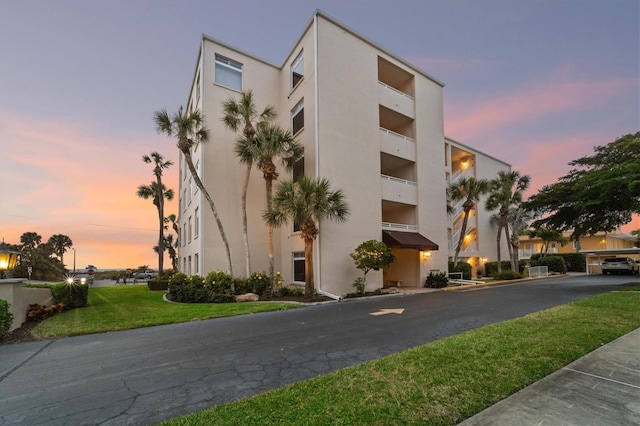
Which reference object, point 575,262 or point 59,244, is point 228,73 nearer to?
point 575,262

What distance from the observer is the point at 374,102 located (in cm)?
1873

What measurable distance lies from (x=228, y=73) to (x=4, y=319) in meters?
16.7

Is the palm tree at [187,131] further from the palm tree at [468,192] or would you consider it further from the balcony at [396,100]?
the palm tree at [468,192]

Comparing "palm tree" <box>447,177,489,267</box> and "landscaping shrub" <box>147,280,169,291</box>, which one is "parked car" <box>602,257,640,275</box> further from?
"landscaping shrub" <box>147,280,169,291</box>

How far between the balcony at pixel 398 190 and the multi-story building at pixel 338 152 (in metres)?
0.07

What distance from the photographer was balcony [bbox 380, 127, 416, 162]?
19.0 meters

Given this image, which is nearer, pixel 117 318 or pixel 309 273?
pixel 117 318

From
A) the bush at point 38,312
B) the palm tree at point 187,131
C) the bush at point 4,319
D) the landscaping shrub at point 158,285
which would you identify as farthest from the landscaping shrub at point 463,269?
the bush at point 4,319

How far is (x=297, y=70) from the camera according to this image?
1922cm

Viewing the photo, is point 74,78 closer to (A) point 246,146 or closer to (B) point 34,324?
(A) point 246,146

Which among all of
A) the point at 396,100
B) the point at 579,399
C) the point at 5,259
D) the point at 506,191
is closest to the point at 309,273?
the point at 5,259

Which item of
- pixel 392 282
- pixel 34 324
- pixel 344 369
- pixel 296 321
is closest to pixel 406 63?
pixel 392 282

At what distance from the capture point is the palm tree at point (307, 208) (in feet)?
46.4

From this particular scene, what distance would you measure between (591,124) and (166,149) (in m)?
35.4
